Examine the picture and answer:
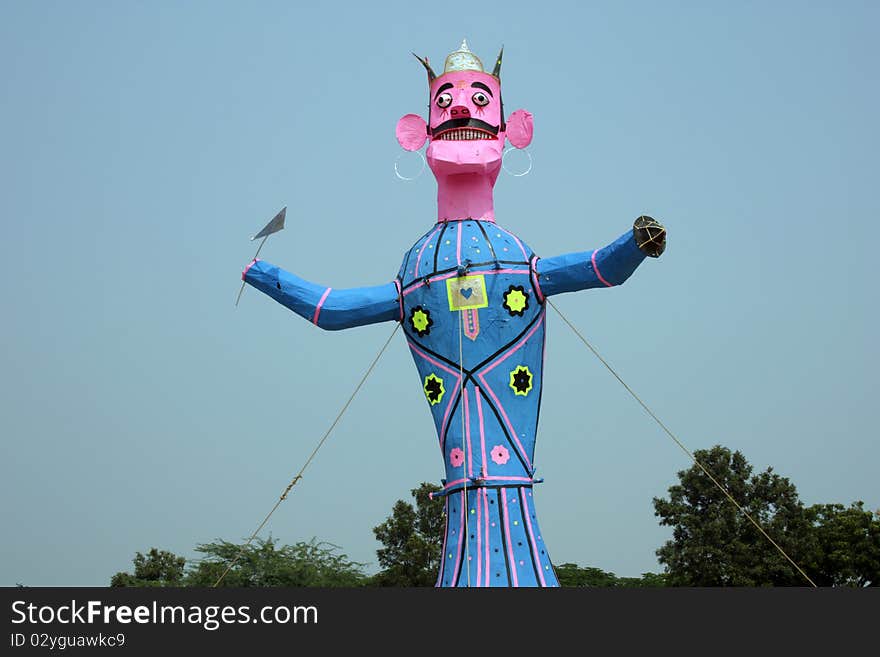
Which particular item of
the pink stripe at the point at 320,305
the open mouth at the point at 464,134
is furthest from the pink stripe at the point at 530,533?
the open mouth at the point at 464,134

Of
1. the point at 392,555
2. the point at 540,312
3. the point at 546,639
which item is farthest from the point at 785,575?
the point at 546,639

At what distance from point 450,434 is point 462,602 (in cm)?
365

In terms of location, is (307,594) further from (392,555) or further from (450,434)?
(392,555)

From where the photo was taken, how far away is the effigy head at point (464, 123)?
38.0ft

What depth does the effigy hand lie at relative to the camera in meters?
10.2

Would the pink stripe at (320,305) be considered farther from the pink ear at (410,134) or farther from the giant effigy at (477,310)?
the pink ear at (410,134)

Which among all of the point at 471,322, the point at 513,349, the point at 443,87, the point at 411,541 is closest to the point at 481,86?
the point at 443,87

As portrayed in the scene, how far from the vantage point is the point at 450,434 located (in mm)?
10938

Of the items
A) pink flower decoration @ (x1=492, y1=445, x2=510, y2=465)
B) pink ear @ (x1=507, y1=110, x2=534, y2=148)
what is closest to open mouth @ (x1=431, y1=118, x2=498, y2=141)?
pink ear @ (x1=507, y1=110, x2=534, y2=148)

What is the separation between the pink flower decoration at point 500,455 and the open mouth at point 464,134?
2933 millimetres

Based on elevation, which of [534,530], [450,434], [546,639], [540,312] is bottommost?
[546,639]

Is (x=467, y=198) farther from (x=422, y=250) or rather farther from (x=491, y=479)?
(x=491, y=479)

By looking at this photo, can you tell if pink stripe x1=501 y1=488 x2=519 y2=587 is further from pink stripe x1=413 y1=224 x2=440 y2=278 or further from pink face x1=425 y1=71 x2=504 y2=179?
pink face x1=425 y1=71 x2=504 y2=179

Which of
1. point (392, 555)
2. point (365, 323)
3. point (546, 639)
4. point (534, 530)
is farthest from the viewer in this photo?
point (392, 555)
